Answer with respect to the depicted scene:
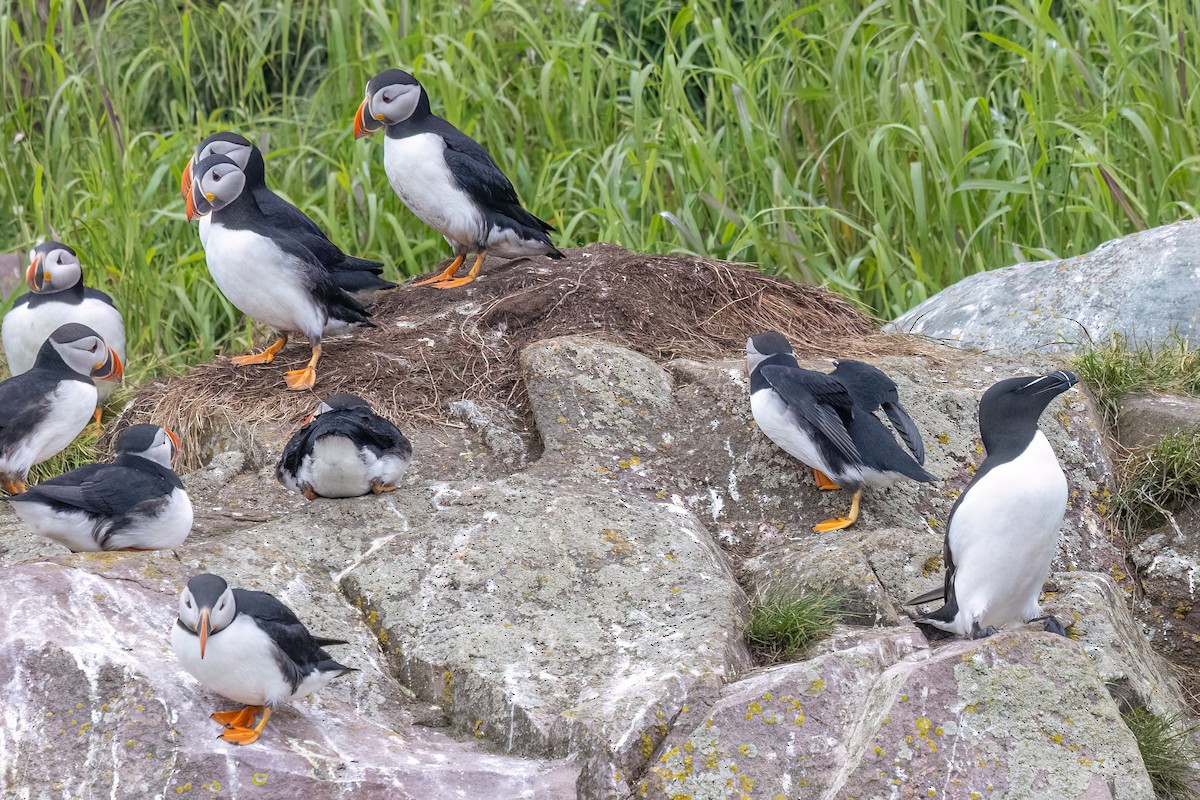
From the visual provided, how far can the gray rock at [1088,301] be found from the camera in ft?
17.1

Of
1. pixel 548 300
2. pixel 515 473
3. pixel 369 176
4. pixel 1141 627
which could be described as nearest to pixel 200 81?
pixel 369 176

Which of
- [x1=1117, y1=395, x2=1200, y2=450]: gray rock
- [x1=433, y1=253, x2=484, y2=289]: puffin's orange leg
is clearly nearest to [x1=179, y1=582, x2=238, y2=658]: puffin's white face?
[x1=433, y1=253, x2=484, y2=289]: puffin's orange leg

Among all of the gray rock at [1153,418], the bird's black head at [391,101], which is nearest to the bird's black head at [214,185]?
the bird's black head at [391,101]

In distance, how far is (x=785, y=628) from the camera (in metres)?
3.31

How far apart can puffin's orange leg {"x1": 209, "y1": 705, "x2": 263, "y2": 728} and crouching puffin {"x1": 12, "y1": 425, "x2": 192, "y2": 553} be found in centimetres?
83

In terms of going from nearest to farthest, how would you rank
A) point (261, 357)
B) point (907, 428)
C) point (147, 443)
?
point (147, 443) → point (907, 428) → point (261, 357)

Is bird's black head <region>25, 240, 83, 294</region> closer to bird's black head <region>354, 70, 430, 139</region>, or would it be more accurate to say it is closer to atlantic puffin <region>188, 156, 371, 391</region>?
atlantic puffin <region>188, 156, 371, 391</region>

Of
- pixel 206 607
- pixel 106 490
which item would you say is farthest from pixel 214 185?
pixel 206 607

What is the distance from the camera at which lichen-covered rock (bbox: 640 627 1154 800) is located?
2.74 m

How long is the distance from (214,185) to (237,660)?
2.34 meters

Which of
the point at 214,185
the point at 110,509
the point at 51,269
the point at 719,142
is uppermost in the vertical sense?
the point at 214,185

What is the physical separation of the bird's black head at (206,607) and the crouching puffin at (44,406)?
167 centimetres

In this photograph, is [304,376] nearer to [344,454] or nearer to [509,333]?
[509,333]

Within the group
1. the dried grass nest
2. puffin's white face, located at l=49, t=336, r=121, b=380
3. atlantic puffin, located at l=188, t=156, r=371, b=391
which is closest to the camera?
puffin's white face, located at l=49, t=336, r=121, b=380
